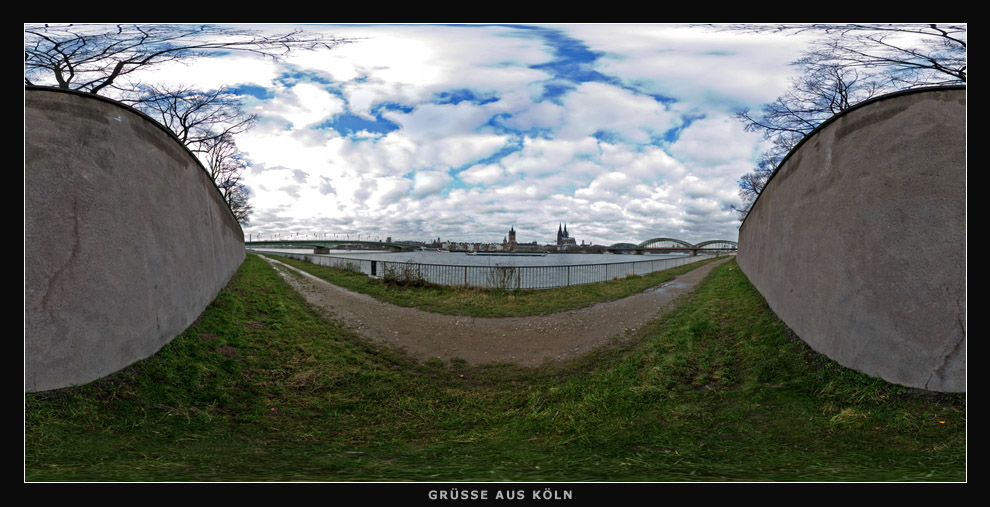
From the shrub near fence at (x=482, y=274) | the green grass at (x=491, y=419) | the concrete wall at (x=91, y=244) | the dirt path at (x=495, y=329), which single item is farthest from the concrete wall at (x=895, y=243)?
the shrub near fence at (x=482, y=274)

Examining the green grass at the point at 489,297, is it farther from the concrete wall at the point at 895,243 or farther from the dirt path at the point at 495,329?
the concrete wall at the point at 895,243

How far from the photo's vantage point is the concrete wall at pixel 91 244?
3.43 metres

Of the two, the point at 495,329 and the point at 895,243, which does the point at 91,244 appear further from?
the point at 895,243

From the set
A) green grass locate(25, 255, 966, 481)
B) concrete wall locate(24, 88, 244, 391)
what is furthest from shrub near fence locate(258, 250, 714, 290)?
concrete wall locate(24, 88, 244, 391)

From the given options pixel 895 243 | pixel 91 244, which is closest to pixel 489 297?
pixel 91 244

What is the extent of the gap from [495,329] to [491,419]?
11.8 feet

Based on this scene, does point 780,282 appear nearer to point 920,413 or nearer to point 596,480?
point 920,413

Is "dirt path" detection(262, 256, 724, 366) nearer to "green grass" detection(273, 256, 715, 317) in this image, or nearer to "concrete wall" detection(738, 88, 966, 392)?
"green grass" detection(273, 256, 715, 317)

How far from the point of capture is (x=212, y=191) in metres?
8.91

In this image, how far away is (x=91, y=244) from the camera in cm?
378

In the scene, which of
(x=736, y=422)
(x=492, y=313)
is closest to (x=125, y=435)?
(x=736, y=422)

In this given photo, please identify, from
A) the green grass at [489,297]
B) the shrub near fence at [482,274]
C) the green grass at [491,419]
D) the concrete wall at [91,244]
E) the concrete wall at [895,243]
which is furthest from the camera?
the shrub near fence at [482,274]

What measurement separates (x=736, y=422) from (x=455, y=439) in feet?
8.80

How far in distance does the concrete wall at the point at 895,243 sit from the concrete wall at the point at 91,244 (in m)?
8.12
